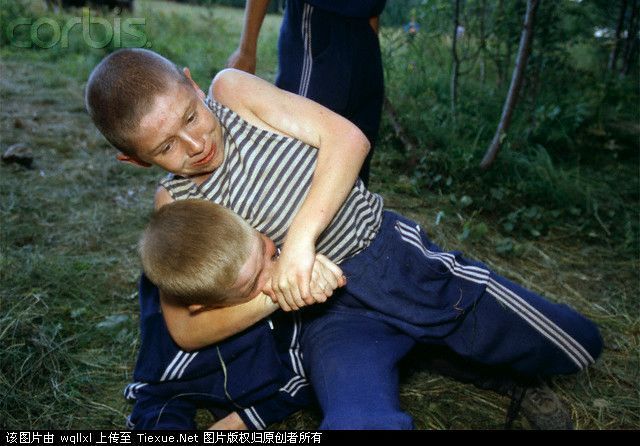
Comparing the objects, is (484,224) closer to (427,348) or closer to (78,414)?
(427,348)

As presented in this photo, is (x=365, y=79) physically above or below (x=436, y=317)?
above

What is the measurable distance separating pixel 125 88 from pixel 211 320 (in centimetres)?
70

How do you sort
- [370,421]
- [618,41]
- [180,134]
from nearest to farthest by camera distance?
1. [370,421]
2. [180,134]
3. [618,41]

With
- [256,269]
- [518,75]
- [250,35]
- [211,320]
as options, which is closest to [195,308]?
[211,320]

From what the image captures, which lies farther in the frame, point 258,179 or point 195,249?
point 258,179

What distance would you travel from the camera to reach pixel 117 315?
232 centimetres

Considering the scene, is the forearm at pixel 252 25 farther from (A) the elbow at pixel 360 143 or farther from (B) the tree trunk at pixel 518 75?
(B) the tree trunk at pixel 518 75

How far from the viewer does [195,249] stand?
4.30 feet

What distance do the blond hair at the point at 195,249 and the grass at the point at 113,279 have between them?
763mm

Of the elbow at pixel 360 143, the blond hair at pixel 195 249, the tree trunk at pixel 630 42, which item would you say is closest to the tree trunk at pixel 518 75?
the elbow at pixel 360 143

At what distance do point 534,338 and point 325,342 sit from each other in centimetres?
66

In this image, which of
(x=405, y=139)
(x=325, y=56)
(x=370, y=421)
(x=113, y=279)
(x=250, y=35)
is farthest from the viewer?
(x=405, y=139)

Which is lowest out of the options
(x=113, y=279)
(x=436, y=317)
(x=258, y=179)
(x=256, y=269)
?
(x=113, y=279)

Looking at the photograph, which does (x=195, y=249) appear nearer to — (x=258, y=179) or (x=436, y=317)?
(x=258, y=179)
